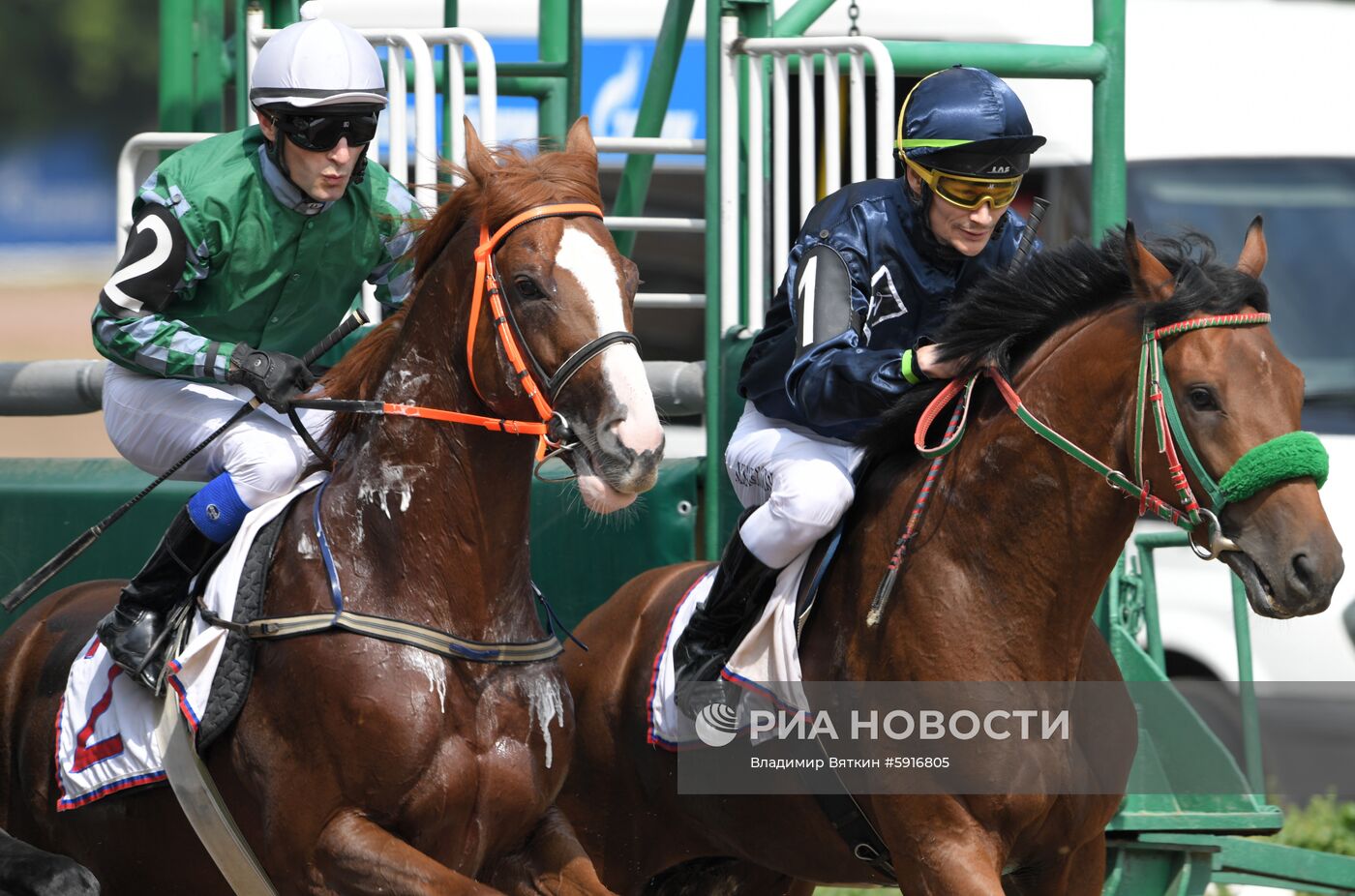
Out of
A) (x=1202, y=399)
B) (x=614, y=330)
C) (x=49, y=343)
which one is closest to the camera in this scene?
(x=614, y=330)

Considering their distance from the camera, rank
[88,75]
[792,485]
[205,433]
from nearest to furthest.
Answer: [205,433] → [792,485] → [88,75]

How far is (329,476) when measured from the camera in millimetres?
4234

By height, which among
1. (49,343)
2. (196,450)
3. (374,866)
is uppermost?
(196,450)

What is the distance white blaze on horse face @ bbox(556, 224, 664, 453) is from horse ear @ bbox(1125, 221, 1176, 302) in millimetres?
1096

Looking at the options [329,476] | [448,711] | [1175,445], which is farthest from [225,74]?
[1175,445]

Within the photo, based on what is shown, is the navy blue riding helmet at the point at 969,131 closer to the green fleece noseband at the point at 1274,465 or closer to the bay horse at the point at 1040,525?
the bay horse at the point at 1040,525

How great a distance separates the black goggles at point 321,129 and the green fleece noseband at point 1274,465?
6.56ft

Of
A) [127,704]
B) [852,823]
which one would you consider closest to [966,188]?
[852,823]

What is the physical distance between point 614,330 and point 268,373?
83 centimetres

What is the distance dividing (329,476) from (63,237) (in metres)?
19.0

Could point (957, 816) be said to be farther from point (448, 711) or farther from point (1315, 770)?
point (1315, 770)

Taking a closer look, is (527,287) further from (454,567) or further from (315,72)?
(315,72)

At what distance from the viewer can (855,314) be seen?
461 centimetres

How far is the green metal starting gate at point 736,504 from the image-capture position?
5395mm
